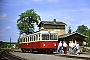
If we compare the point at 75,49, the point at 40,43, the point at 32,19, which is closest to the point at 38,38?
the point at 40,43

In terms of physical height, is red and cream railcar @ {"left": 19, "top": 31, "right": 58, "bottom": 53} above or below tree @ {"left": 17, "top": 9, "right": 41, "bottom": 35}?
below

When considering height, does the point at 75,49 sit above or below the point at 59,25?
below

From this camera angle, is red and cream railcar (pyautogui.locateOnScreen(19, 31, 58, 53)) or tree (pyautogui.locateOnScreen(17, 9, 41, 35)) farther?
tree (pyautogui.locateOnScreen(17, 9, 41, 35))

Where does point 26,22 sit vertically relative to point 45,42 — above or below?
above

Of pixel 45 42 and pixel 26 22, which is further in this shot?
pixel 26 22

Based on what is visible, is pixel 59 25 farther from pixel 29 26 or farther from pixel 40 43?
pixel 40 43

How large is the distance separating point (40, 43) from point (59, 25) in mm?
26919

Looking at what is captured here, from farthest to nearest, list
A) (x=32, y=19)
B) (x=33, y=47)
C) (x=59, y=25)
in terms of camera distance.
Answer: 1. (x=59, y=25)
2. (x=32, y=19)
3. (x=33, y=47)

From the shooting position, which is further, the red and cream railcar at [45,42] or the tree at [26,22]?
the tree at [26,22]

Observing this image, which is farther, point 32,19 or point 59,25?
point 59,25

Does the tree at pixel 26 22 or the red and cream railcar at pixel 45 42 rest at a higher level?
the tree at pixel 26 22

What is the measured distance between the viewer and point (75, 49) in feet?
65.6

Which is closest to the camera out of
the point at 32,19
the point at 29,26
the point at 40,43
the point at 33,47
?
the point at 40,43

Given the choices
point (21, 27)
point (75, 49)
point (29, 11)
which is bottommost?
point (75, 49)
